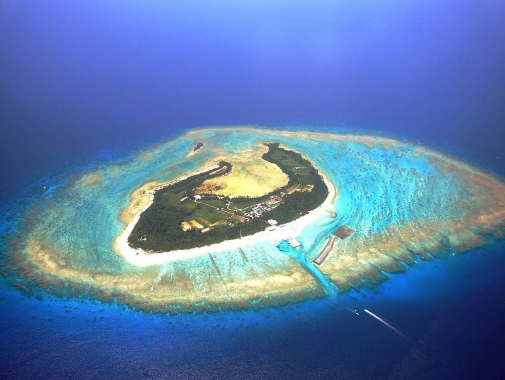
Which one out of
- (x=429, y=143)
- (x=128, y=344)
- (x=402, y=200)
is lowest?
(x=128, y=344)

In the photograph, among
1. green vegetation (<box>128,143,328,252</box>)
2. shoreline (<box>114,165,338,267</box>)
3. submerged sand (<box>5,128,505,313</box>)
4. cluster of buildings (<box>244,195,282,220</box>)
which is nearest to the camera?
submerged sand (<box>5,128,505,313</box>)

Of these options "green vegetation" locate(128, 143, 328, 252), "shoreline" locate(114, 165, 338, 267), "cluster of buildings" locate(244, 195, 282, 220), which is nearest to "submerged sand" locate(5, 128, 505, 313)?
"shoreline" locate(114, 165, 338, 267)

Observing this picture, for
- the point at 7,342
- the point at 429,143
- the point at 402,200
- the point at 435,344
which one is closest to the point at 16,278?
the point at 7,342

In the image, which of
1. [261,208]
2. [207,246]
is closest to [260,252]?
[207,246]

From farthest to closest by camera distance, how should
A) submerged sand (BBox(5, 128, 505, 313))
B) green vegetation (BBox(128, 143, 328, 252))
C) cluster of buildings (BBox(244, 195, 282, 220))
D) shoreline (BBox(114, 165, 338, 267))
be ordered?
1. cluster of buildings (BBox(244, 195, 282, 220))
2. green vegetation (BBox(128, 143, 328, 252))
3. shoreline (BBox(114, 165, 338, 267))
4. submerged sand (BBox(5, 128, 505, 313))

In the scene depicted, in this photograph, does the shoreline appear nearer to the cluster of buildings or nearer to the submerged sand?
the submerged sand

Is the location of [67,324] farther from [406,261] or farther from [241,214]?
[406,261]

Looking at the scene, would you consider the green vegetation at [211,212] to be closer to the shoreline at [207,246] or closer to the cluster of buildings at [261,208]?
the cluster of buildings at [261,208]
